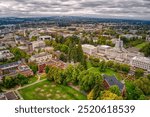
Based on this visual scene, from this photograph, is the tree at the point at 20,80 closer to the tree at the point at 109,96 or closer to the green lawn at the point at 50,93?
the green lawn at the point at 50,93

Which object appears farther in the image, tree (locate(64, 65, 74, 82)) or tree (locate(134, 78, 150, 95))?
tree (locate(64, 65, 74, 82))

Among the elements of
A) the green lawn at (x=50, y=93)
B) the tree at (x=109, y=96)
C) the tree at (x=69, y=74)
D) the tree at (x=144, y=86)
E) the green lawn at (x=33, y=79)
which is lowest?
the green lawn at (x=50, y=93)

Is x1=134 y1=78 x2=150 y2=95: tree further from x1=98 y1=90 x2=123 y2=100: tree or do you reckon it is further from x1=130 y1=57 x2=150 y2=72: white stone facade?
x1=130 y1=57 x2=150 y2=72: white stone facade

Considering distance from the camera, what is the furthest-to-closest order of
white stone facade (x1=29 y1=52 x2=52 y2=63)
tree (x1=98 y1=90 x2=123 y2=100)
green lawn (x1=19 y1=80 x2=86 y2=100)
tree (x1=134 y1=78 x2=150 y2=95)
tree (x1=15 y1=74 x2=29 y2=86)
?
white stone facade (x1=29 y1=52 x2=52 y2=63), tree (x1=15 y1=74 x2=29 y2=86), tree (x1=134 y1=78 x2=150 y2=95), green lawn (x1=19 y1=80 x2=86 y2=100), tree (x1=98 y1=90 x2=123 y2=100)

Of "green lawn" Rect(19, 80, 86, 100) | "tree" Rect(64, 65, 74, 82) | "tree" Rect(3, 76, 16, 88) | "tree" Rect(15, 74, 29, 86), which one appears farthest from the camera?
"tree" Rect(64, 65, 74, 82)

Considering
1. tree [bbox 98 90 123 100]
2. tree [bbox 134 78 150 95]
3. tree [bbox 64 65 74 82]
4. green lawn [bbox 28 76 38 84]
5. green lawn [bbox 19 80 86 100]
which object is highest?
tree [bbox 98 90 123 100]

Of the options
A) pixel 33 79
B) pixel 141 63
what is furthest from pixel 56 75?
pixel 141 63

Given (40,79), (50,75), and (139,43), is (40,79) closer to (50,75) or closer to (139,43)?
(50,75)

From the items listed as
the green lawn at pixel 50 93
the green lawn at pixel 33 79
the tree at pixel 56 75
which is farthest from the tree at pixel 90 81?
the green lawn at pixel 33 79

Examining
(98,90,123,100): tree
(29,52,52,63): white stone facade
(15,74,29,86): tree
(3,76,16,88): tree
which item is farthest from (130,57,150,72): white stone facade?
(3,76,16,88): tree
